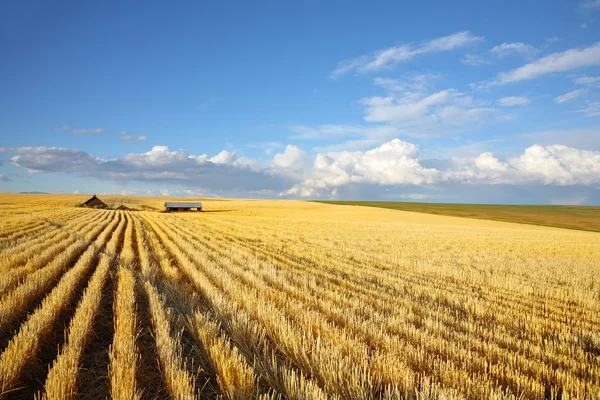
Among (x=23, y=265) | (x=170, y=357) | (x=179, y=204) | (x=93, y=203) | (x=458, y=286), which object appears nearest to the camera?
(x=170, y=357)

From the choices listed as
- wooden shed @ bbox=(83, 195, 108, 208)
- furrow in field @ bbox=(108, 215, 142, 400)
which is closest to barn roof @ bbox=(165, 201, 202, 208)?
wooden shed @ bbox=(83, 195, 108, 208)

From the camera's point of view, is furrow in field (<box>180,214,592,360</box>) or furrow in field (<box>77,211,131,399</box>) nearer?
furrow in field (<box>77,211,131,399</box>)

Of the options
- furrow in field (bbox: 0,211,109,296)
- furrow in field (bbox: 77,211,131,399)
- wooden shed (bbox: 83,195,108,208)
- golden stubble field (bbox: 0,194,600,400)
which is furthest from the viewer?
wooden shed (bbox: 83,195,108,208)

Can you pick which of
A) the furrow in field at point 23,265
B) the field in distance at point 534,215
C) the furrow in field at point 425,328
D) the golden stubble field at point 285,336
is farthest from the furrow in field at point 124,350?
the field in distance at point 534,215

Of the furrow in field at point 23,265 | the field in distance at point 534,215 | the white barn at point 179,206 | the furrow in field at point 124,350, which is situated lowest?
the field in distance at point 534,215

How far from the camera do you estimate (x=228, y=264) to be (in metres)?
11.1

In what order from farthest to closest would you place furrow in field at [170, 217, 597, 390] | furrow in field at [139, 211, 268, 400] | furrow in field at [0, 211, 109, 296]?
1. furrow in field at [0, 211, 109, 296]
2. furrow in field at [170, 217, 597, 390]
3. furrow in field at [139, 211, 268, 400]

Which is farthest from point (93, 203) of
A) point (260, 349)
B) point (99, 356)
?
point (260, 349)

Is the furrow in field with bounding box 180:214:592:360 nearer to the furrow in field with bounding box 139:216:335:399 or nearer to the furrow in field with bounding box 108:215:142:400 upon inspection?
the furrow in field with bounding box 139:216:335:399

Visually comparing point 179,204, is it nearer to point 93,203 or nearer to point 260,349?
point 93,203

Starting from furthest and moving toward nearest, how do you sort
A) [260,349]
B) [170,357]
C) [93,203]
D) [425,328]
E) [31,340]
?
[93,203] → [425,328] → [260,349] → [31,340] → [170,357]

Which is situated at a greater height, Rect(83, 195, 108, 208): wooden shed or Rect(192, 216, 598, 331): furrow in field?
Rect(83, 195, 108, 208): wooden shed

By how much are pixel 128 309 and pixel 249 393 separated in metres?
3.50

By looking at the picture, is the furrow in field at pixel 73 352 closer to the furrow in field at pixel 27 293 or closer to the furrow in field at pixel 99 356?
the furrow in field at pixel 99 356
